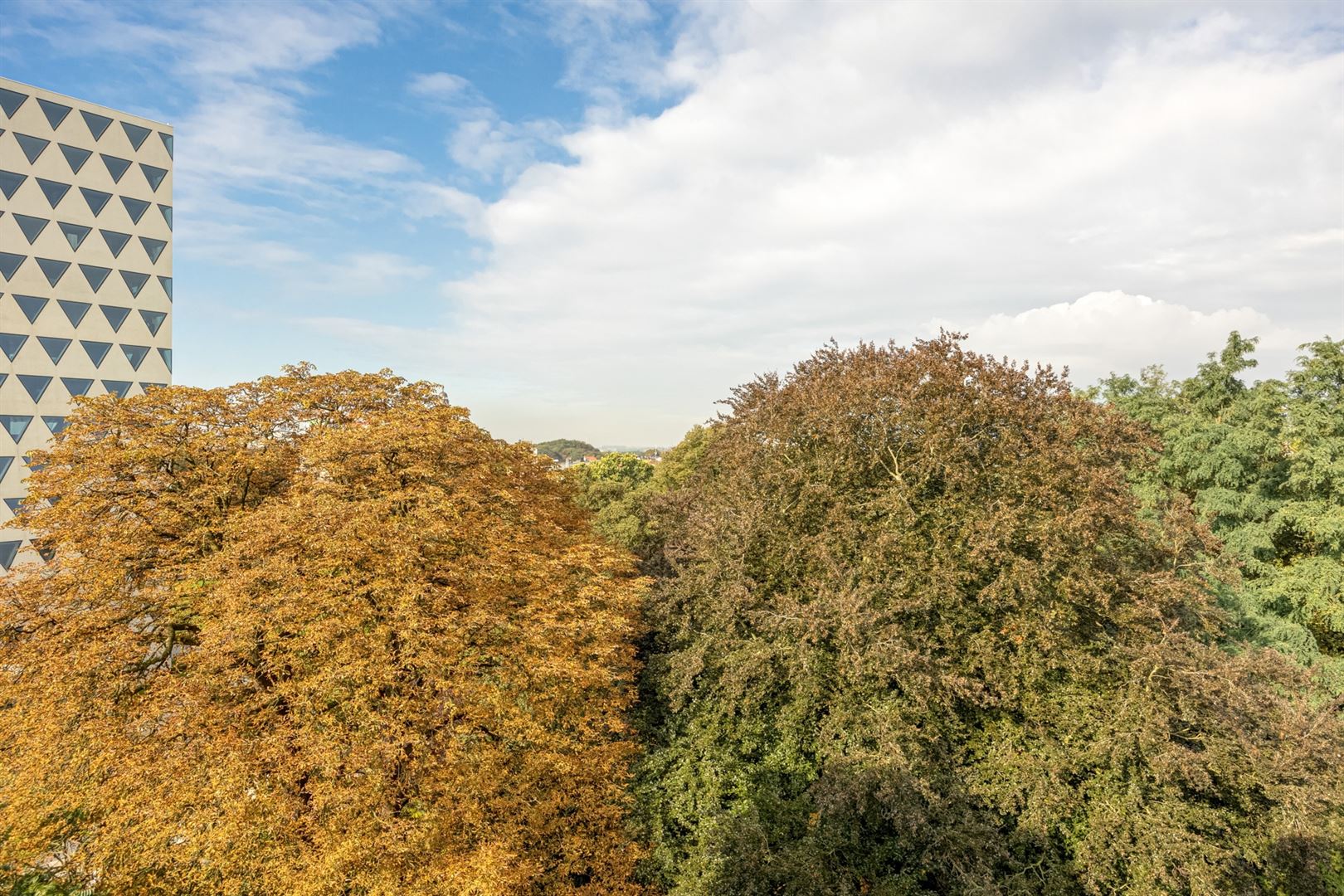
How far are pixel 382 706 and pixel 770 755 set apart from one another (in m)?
9.53

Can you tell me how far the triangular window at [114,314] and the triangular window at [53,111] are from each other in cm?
1210

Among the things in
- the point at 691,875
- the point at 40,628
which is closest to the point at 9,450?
the point at 40,628

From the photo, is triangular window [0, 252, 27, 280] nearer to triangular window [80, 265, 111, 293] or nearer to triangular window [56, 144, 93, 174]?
triangular window [80, 265, 111, 293]

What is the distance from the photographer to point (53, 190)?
40.9 metres

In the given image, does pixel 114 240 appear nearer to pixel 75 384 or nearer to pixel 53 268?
pixel 53 268

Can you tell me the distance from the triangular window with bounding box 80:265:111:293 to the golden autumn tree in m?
A: 39.3

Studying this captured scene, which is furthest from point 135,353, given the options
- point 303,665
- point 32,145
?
point 303,665

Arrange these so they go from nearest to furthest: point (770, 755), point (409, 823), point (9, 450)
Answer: point (409, 823)
point (770, 755)
point (9, 450)

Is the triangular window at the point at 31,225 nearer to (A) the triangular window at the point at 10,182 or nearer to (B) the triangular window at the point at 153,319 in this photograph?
(A) the triangular window at the point at 10,182

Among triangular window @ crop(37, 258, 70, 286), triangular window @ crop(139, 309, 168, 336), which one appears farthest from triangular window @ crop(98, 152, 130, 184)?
triangular window @ crop(139, 309, 168, 336)

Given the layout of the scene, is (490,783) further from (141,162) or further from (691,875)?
(141,162)

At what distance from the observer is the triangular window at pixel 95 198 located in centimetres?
4228

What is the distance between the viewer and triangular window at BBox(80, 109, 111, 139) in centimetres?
4253

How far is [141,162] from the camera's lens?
148ft
